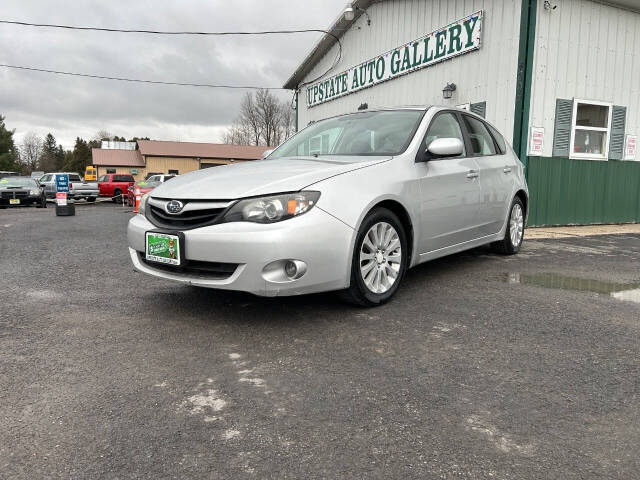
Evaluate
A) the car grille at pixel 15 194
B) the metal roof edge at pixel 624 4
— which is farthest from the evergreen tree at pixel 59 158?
the metal roof edge at pixel 624 4


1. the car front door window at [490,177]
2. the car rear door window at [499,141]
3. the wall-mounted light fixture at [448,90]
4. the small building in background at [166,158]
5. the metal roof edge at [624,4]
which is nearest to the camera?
the car front door window at [490,177]

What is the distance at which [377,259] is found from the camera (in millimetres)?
3662

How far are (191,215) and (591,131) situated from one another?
369 inches

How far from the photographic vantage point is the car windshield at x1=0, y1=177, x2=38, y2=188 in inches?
759

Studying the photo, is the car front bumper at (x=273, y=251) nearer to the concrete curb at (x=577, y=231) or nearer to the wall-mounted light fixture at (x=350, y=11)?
the concrete curb at (x=577, y=231)

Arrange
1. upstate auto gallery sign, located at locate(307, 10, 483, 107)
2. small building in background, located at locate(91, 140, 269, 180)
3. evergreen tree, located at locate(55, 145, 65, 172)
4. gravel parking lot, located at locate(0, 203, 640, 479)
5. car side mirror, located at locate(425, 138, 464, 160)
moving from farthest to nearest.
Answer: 1. evergreen tree, located at locate(55, 145, 65, 172)
2. small building in background, located at locate(91, 140, 269, 180)
3. upstate auto gallery sign, located at locate(307, 10, 483, 107)
4. car side mirror, located at locate(425, 138, 464, 160)
5. gravel parking lot, located at locate(0, 203, 640, 479)

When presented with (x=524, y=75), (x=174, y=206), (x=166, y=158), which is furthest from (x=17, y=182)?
(x=166, y=158)

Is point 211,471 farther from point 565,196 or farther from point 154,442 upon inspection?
point 565,196

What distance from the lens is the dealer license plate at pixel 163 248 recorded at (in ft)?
10.6

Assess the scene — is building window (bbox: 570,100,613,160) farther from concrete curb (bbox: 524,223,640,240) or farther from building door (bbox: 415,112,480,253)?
building door (bbox: 415,112,480,253)

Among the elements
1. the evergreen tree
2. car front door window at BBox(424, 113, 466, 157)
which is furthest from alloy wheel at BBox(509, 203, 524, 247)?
the evergreen tree

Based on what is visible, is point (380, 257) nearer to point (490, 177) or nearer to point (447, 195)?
point (447, 195)

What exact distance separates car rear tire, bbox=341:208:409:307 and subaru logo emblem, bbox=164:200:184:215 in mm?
1200

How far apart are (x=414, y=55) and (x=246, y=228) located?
33.0 ft
